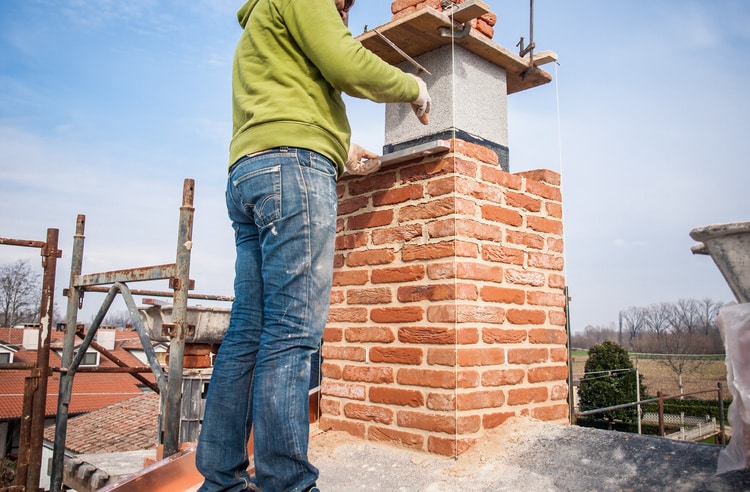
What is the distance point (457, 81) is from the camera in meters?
2.98

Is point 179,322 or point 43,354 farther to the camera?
point 43,354

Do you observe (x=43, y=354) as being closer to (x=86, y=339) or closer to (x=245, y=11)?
(x=86, y=339)

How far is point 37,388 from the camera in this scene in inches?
230

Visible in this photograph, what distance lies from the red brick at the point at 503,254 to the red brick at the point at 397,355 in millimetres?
529

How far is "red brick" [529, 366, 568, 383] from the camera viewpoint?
275 cm

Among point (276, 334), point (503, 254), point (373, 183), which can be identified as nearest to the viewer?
point (276, 334)

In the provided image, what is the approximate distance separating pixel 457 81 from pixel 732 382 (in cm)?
196

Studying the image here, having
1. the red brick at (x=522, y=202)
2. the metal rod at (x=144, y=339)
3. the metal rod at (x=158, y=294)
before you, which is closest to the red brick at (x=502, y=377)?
the red brick at (x=522, y=202)

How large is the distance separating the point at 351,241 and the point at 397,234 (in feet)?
1.02

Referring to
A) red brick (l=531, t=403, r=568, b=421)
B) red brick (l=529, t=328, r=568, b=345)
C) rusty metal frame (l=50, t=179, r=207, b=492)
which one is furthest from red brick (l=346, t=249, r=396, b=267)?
rusty metal frame (l=50, t=179, r=207, b=492)

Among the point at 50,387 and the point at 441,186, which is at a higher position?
the point at 441,186

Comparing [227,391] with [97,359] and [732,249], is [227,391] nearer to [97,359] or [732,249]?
[732,249]

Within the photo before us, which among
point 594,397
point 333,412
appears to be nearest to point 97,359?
point 594,397

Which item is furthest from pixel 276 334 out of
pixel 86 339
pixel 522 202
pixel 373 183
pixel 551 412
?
pixel 86 339
